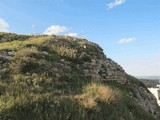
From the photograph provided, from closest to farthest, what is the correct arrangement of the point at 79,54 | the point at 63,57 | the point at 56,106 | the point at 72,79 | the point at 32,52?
the point at 56,106, the point at 72,79, the point at 32,52, the point at 63,57, the point at 79,54

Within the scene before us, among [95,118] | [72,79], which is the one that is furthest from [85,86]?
[95,118]

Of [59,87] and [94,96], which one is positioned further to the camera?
[59,87]

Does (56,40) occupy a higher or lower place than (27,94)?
higher

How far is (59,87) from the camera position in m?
10.7

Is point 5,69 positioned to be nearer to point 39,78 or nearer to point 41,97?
point 39,78

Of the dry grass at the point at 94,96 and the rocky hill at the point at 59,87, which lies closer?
the rocky hill at the point at 59,87

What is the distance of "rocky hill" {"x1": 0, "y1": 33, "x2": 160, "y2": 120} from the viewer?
8.26 meters

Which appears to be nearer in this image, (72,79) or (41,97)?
(41,97)

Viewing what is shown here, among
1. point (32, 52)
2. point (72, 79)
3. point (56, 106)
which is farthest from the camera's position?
point (32, 52)

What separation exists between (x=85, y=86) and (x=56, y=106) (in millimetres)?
2777

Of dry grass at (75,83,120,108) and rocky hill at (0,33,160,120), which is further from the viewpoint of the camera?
dry grass at (75,83,120,108)

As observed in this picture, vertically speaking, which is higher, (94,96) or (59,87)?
(59,87)

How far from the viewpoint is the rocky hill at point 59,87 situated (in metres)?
8.26

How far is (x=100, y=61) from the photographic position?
54.5 ft
